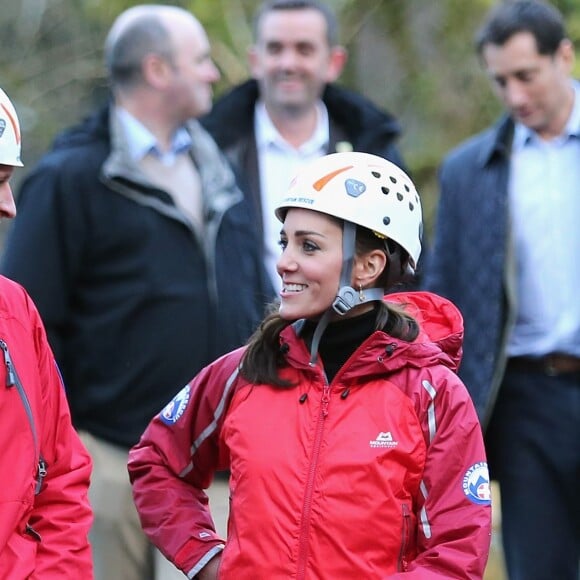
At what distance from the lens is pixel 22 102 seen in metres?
15.0

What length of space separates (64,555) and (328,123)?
378 centimetres

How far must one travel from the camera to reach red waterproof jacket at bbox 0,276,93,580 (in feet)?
13.0

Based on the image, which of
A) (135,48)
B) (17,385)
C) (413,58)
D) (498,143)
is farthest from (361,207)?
(413,58)

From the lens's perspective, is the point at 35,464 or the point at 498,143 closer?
the point at 35,464

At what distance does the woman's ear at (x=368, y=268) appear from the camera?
14.3 ft

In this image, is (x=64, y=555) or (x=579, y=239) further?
(x=579, y=239)

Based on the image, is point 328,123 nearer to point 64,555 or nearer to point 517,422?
point 517,422

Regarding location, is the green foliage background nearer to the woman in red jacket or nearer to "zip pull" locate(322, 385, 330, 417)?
the woman in red jacket

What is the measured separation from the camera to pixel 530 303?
258 inches

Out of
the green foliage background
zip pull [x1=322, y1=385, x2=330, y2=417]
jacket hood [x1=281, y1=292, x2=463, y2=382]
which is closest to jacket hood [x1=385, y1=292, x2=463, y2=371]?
jacket hood [x1=281, y1=292, x2=463, y2=382]

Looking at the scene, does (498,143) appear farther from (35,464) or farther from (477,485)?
(35,464)

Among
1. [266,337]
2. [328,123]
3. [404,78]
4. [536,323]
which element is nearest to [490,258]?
[536,323]

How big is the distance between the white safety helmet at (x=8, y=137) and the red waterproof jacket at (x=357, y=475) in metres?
0.93

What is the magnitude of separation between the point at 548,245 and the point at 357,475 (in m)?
2.79
